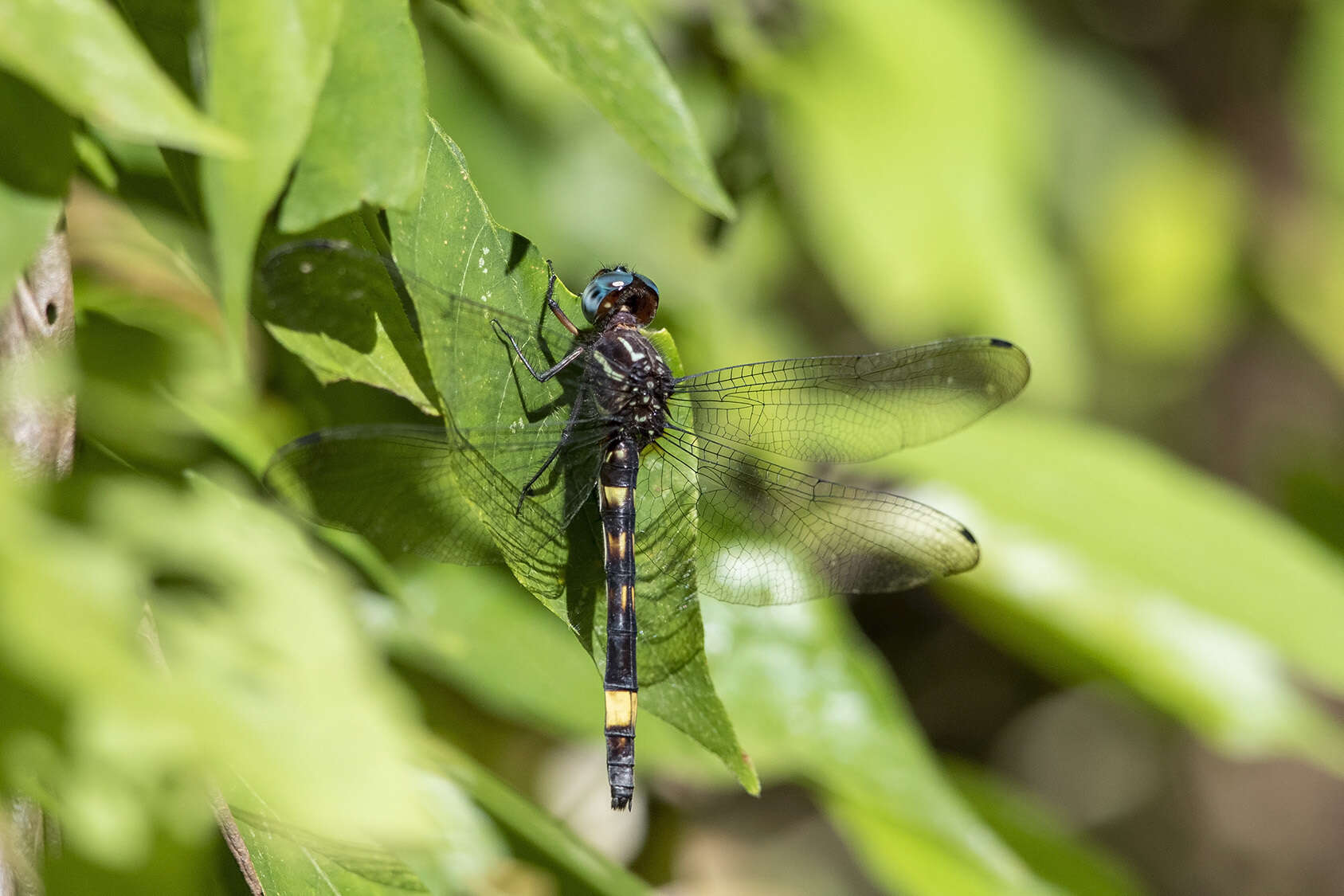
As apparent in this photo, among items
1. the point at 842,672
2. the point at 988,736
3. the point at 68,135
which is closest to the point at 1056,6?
the point at 988,736

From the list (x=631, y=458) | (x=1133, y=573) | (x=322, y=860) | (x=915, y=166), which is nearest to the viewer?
(x=322, y=860)

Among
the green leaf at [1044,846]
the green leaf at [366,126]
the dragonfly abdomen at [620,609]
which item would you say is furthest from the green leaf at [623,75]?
the green leaf at [1044,846]

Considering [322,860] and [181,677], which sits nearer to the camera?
[181,677]

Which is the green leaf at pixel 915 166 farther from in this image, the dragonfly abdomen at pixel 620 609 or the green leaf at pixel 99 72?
the green leaf at pixel 99 72

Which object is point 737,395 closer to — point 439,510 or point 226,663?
point 439,510

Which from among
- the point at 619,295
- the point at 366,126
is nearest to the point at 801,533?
the point at 619,295

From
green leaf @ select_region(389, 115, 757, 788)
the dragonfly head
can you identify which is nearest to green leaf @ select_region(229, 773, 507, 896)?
green leaf @ select_region(389, 115, 757, 788)

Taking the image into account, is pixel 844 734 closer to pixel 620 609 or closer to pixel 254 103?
pixel 620 609

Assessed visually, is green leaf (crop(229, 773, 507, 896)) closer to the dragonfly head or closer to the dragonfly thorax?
the dragonfly thorax
